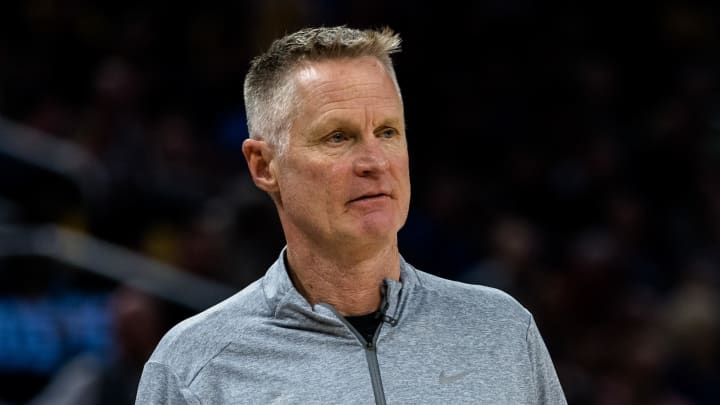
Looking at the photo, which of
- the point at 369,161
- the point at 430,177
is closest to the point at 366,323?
the point at 369,161

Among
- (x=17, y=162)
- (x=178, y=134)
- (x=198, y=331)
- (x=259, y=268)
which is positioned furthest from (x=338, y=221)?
(x=178, y=134)

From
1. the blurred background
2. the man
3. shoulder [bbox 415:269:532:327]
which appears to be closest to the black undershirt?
the man

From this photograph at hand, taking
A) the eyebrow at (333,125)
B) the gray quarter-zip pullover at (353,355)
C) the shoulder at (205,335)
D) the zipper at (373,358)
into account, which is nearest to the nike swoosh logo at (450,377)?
the gray quarter-zip pullover at (353,355)

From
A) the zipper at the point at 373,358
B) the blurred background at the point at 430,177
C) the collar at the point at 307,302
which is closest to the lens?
the zipper at the point at 373,358

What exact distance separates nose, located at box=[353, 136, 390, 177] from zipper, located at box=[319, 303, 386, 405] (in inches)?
11.0

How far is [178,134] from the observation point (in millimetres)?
7789

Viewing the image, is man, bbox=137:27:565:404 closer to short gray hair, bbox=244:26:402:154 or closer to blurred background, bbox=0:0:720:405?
short gray hair, bbox=244:26:402:154

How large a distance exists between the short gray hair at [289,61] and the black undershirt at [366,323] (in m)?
0.35

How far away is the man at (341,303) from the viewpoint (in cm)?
260

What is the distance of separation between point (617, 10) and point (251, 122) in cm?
689

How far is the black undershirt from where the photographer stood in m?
2.70

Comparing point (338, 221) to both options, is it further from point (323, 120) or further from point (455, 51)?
point (455, 51)

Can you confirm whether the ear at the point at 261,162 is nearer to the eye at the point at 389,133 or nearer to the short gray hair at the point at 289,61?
the short gray hair at the point at 289,61

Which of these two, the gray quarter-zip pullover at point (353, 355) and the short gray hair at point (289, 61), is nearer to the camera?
the gray quarter-zip pullover at point (353, 355)
